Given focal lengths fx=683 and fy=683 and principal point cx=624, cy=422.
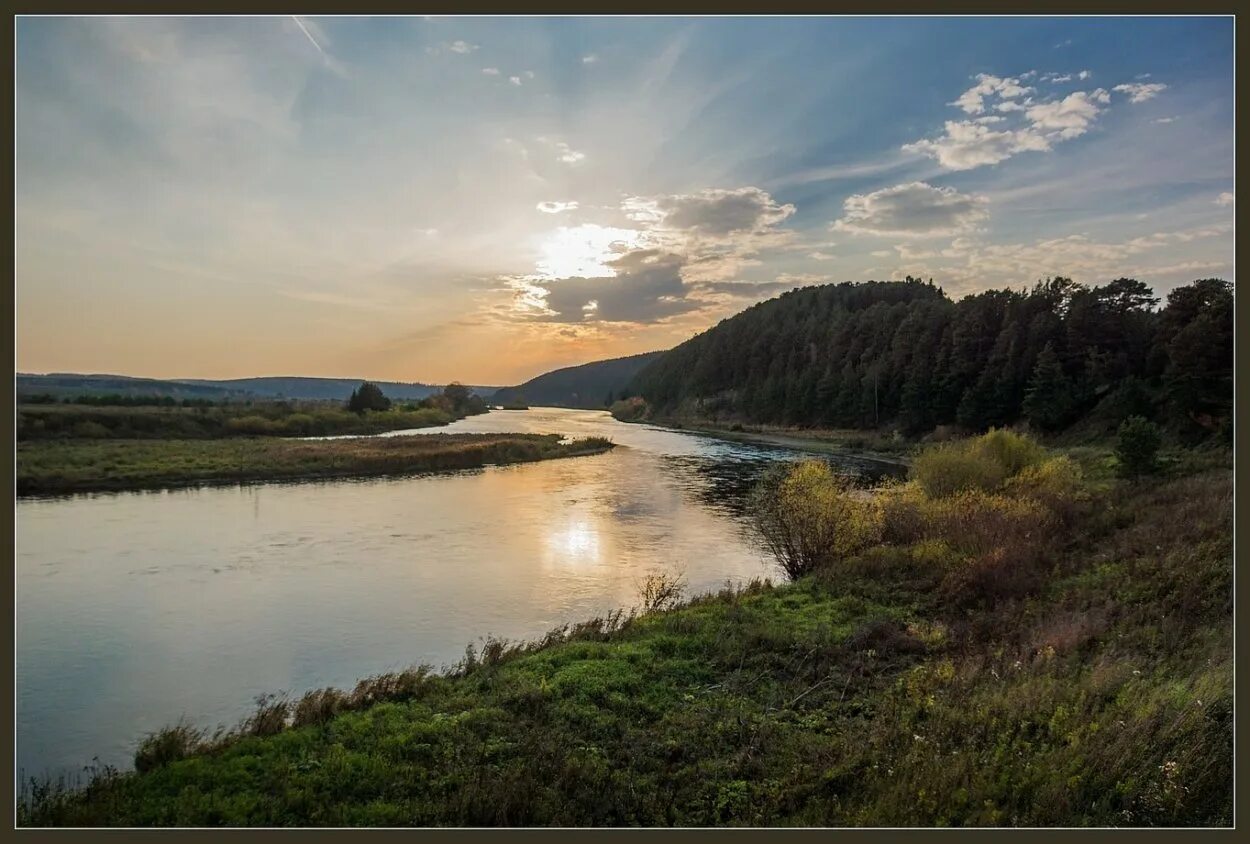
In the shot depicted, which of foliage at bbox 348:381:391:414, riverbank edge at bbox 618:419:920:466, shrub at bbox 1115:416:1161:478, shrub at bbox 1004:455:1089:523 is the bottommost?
riverbank edge at bbox 618:419:920:466

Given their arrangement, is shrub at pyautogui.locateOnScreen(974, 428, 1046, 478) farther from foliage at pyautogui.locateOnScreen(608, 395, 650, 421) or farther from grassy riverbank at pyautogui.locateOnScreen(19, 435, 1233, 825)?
foliage at pyautogui.locateOnScreen(608, 395, 650, 421)

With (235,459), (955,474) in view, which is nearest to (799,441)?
(955,474)

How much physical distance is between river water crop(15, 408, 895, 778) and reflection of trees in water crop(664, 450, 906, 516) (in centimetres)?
86

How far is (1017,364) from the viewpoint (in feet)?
198

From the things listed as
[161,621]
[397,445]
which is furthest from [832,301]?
[161,621]

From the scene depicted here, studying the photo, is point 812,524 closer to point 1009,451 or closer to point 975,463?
point 975,463

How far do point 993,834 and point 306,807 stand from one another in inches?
281

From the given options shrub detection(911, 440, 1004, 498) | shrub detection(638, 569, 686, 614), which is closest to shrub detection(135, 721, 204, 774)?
shrub detection(638, 569, 686, 614)

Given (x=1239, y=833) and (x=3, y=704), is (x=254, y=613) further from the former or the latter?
(x=1239, y=833)

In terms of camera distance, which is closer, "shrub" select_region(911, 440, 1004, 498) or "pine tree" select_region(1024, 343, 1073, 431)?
"shrub" select_region(911, 440, 1004, 498)

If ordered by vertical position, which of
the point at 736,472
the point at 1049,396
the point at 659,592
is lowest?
the point at 659,592

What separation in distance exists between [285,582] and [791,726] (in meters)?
16.1

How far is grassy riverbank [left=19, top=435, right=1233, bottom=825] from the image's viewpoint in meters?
7.46

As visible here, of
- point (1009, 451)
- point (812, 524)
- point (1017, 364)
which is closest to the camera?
point (812, 524)
